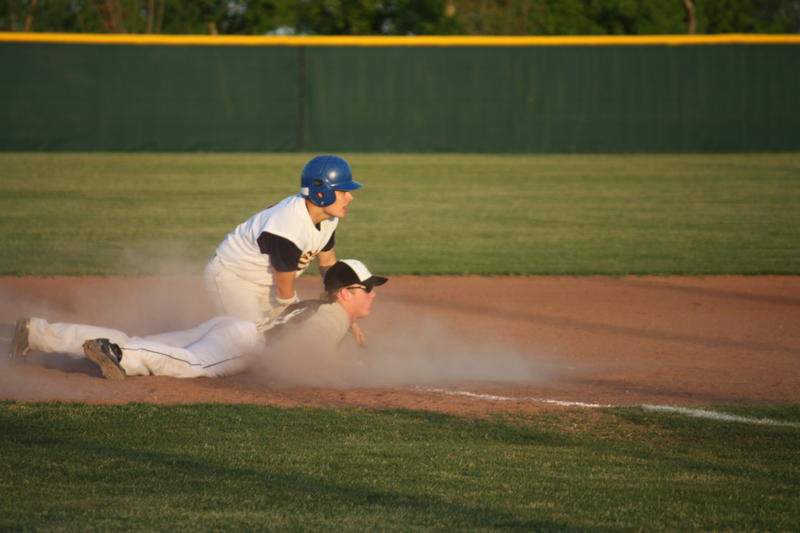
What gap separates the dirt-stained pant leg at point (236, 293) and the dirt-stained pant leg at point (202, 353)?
0.55m

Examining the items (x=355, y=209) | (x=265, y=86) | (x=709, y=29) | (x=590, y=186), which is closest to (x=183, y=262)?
(x=355, y=209)

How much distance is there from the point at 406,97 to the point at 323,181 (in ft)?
67.3

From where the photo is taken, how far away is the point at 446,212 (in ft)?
55.1

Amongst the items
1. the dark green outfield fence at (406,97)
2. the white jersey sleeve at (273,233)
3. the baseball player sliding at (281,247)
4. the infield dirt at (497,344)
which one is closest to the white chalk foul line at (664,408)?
the infield dirt at (497,344)

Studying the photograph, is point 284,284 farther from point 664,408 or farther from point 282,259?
point 664,408

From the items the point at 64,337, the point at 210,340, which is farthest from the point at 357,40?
the point at 64,337

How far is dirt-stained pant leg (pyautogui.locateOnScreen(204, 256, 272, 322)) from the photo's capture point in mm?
7180

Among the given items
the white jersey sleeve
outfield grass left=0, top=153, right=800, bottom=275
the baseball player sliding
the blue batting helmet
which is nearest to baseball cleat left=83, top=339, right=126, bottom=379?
the baseball player sliding

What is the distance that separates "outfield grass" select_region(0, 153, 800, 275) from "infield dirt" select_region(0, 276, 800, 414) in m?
1.08

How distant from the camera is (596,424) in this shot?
18.2ft

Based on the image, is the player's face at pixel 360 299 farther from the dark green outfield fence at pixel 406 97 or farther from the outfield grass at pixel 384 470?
the dark green outfield fence at pixel 406 97

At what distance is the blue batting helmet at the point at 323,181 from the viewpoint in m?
6.86

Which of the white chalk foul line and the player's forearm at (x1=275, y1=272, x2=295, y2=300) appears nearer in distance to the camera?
the white chalk foul line

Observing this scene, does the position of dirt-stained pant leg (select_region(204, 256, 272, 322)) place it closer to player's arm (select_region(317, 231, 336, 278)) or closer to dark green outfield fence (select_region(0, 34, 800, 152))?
player's arm (select_region(317, 231, 336, 278))
